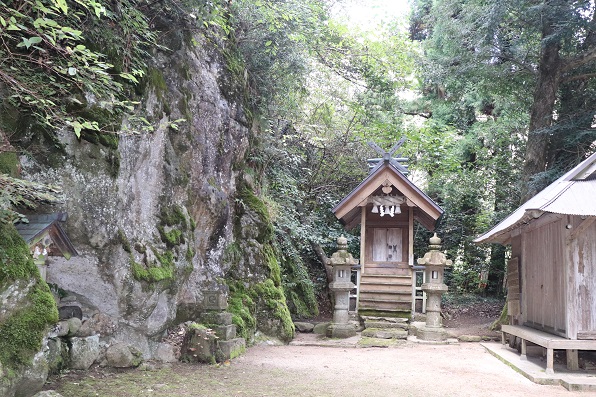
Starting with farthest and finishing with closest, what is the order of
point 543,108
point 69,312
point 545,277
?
point 543,108, point 545,277, point 69,312

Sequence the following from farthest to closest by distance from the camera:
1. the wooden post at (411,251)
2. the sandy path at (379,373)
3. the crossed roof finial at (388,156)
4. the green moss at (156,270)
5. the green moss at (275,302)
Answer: the wooden post at (411,251) → the crossed roof finial at (388,156) → the green moss at (275,302) → the green moss at (156,270) → the sandy path at (379,373)

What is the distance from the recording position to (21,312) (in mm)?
4598

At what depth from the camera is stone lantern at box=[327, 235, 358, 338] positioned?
1184 centimetres

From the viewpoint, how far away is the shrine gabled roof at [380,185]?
12.7 m

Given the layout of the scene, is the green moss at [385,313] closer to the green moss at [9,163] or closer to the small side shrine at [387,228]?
the small side shrine at [387,228]

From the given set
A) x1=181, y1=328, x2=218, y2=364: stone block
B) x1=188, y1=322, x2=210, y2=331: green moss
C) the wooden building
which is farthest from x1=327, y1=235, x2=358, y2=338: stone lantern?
x1=181, y1=328, x2=218, y2=364: stone block

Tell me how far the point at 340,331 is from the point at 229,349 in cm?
444

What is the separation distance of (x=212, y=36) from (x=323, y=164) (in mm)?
7328

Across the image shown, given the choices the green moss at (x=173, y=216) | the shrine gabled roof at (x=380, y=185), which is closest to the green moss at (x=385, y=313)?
the shrine gabled roof at (x=380, y=185)

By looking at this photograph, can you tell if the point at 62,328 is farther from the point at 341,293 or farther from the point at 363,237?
the point at 363,237

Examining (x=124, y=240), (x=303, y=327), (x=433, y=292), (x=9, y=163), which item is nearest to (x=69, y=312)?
(x=124, y=240)

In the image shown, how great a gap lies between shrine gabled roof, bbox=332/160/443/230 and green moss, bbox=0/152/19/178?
858 centimetres

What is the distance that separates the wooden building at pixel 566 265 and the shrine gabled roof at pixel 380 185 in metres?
3.57

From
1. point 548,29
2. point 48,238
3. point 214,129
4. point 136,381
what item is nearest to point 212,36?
point 214,129
